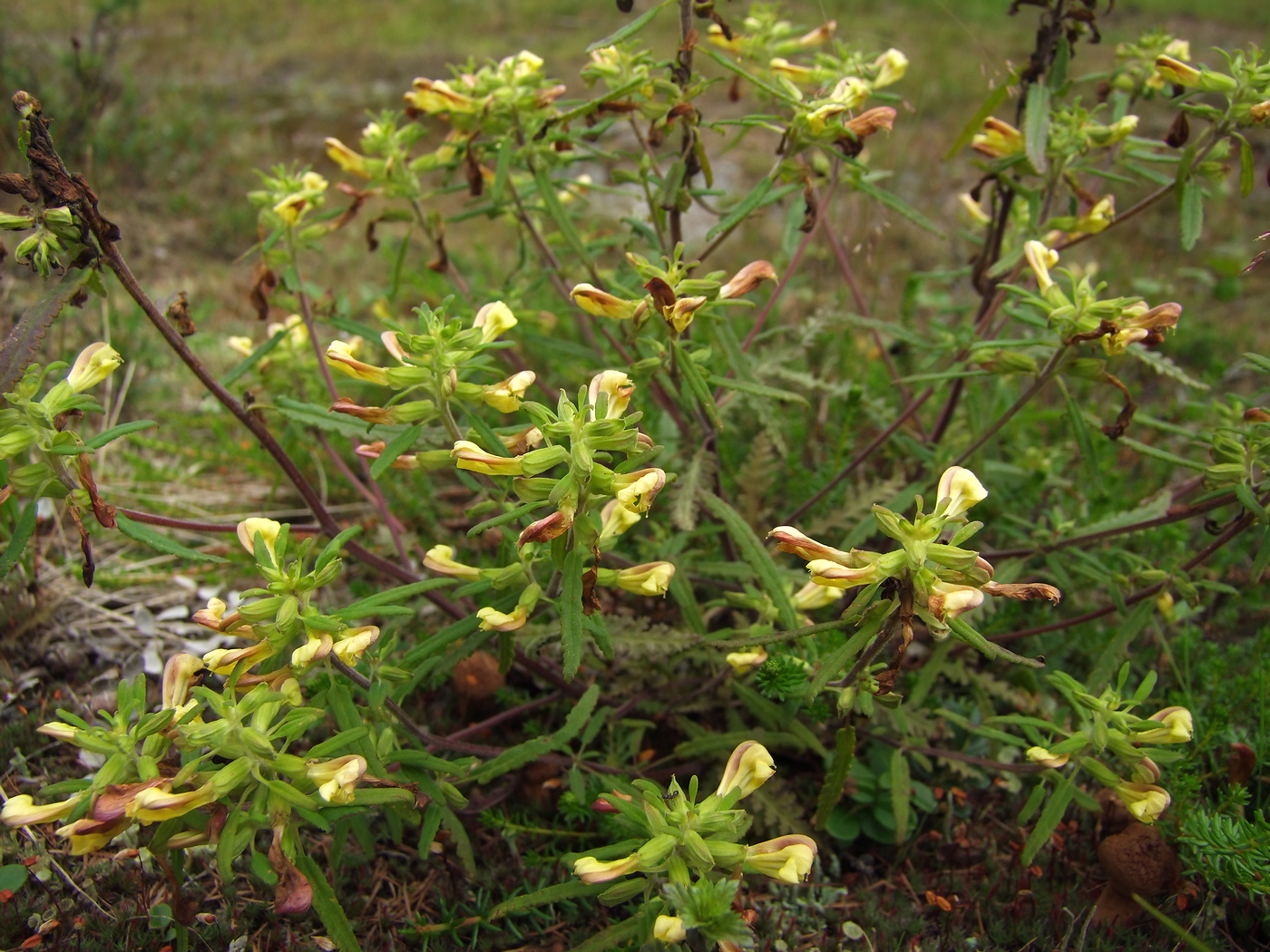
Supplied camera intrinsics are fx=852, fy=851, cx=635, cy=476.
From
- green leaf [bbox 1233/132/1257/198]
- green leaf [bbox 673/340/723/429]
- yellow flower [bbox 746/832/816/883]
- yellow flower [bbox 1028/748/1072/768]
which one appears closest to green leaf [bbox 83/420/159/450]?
green leaf [bbox 673/340/723/429]

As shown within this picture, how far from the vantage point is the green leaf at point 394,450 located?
1.76 meters

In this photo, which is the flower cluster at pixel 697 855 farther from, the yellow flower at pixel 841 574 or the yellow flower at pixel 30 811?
the yellow flower at pixel 30 811

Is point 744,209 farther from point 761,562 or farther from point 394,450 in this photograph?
point 394,450

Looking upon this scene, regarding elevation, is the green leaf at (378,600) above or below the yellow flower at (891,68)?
below

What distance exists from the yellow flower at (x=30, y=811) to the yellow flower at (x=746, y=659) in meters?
1.36

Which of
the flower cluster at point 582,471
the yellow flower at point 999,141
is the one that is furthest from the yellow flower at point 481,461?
the yellow flower at point 999,141

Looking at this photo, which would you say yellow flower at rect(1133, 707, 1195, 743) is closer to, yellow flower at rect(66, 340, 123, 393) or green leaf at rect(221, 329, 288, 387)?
green leaf at rect(221, 329, 288, 387)

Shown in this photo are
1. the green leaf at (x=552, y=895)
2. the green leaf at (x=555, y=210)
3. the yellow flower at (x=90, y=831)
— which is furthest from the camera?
the green leaf at (x=555, y=210)

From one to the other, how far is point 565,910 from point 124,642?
172 cm

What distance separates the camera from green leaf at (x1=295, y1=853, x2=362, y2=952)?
165cm

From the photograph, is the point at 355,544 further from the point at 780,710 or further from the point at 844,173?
the point at 844,173

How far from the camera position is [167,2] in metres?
10.6

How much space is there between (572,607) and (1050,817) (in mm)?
1212

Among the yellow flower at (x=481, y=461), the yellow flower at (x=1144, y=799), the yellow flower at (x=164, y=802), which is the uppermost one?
the yellow flower at (x=481, y=461)
